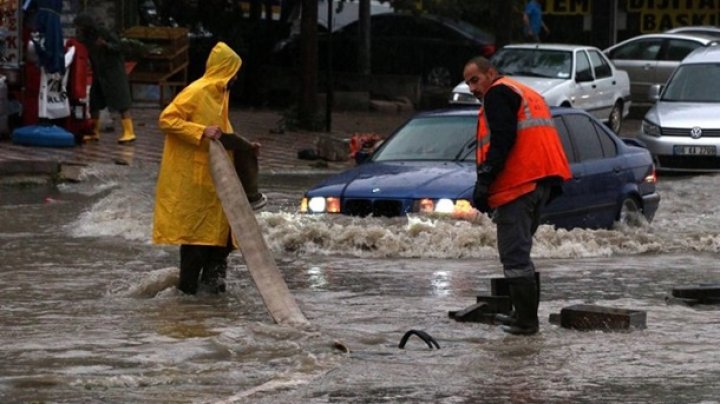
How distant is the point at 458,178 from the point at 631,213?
2.43m

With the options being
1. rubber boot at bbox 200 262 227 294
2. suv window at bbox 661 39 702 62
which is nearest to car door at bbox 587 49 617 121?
suv window at bbox 661 39 702 62

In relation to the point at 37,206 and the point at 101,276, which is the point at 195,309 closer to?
the point at 101,276

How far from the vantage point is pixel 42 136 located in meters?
21.7

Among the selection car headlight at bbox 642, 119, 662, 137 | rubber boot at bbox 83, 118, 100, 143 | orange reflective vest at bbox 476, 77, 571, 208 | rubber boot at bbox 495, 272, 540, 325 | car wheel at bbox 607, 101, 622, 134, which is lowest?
car wheel at bbox 607, 101, 622, 134

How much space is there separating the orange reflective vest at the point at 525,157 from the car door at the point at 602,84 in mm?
17795

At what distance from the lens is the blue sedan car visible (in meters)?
13.8

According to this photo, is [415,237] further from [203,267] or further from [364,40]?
[364,40]

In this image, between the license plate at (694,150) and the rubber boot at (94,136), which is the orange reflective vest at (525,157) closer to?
the license plate at (694,150)

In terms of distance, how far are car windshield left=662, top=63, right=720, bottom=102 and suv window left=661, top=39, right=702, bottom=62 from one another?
9.55m

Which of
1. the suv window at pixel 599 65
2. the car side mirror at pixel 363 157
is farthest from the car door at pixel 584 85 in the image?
the car side mirror at pixel 363 157

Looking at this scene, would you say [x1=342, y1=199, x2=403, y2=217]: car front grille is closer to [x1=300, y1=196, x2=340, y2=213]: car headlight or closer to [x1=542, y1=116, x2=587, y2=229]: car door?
[x1=300, y1=196, x2=340, y2=213]: car headlight

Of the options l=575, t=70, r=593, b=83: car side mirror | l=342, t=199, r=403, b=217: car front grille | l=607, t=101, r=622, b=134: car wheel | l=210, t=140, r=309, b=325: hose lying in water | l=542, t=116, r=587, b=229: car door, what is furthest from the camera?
l=607, t=101, r=622, b=134: car wheel

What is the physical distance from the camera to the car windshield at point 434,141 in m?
15.0

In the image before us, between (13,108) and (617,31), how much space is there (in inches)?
915
